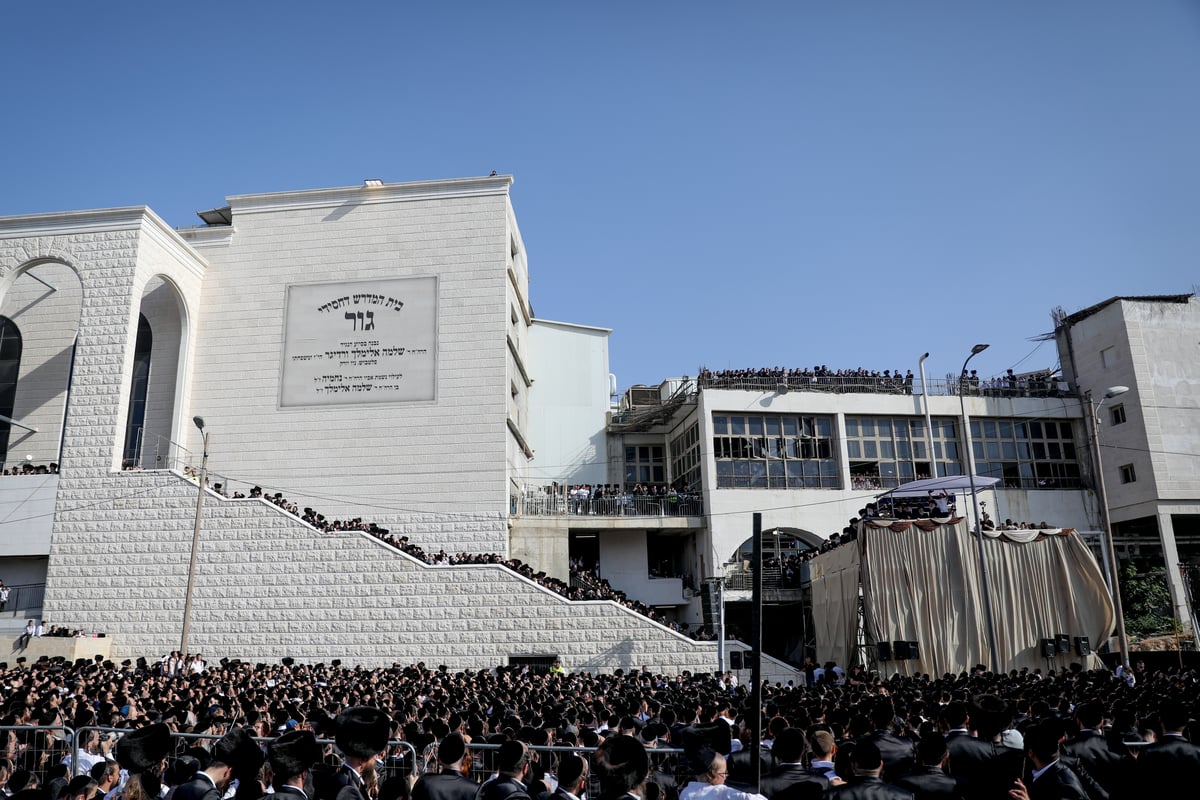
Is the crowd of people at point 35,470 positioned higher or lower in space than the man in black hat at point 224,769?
higher

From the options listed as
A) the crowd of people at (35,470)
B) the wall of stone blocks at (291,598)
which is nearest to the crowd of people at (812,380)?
the wall of stone blocks at (291,598)

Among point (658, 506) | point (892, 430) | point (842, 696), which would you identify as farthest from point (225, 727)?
point (892, 430)

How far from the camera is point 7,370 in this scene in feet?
108

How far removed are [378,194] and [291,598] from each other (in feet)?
49.2

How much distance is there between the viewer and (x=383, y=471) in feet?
97.8

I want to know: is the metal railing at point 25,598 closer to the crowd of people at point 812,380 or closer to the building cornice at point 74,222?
the building cornice at point 74,222

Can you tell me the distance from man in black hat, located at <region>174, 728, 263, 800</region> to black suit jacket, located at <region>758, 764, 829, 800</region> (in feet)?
10.7

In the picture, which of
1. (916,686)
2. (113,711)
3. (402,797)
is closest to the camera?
(402,797)

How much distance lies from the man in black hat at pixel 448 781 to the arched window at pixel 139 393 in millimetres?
29239

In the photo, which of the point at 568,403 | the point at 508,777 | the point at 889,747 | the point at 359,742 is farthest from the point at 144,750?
the point at 568,403

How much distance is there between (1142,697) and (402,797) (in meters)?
10.5

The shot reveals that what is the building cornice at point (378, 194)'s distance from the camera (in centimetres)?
3219

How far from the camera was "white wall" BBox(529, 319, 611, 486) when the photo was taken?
36.7m

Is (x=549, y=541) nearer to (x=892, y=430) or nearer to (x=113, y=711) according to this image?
(x=892, y=430)
